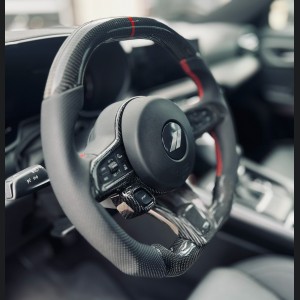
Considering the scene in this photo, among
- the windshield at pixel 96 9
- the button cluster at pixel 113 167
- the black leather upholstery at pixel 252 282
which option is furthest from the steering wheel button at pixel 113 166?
the windshield at pixel 96 9

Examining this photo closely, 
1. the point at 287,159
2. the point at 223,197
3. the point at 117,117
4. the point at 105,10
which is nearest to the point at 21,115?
the point at 117,117

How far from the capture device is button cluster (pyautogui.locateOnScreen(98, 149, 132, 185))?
28.7 inches

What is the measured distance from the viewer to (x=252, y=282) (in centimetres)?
105

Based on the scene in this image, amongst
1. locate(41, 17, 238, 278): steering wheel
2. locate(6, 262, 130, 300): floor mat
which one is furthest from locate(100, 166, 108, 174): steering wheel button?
locate(6, 262, 130, 300): floor mat

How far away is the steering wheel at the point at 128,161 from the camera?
672mm

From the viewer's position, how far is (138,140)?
2.53 ft

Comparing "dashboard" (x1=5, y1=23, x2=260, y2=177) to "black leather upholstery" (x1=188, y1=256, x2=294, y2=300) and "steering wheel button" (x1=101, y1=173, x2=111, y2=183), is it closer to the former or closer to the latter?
"steering wheel button" (x1=101, y1=173, x2=111, y2=183)

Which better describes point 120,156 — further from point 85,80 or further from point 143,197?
point 85,80

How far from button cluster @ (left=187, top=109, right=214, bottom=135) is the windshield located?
1330 millimetres

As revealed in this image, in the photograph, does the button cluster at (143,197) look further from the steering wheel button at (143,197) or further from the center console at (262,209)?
the center console at (262,209)

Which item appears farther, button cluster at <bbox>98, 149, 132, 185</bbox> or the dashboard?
the dashboard

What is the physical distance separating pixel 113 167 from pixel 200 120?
0.33 metres

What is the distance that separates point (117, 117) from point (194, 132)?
0.82 feet

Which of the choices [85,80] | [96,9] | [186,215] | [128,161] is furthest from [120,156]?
[96,9]
